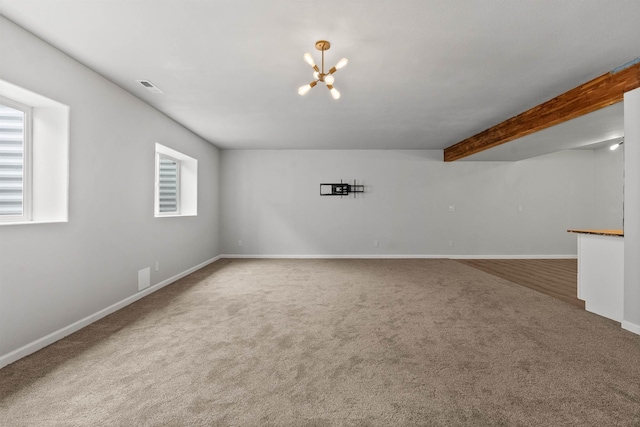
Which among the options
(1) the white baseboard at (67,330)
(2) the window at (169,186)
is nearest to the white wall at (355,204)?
(2) the window at (169,186)

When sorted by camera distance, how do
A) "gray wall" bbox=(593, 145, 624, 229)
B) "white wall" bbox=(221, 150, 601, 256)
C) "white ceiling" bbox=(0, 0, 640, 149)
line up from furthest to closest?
"white wall" bbox=(221, 150, 601, 256) < "gray wall" bbox=(593, 145, 624, 229) < "white ceiling" bbox=(0, 0, 640, 149)

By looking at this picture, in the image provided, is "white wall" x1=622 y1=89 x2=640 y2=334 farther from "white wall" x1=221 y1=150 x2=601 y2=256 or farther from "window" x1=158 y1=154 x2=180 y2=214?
"window" x1=158 y1=154 x2=180 y2=214

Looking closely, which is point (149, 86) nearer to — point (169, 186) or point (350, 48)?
point (350, 48)

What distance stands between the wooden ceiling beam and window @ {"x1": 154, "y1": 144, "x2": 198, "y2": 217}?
17.6 ft

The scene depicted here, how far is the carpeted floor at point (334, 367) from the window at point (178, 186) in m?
2.29

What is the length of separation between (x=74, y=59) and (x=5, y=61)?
2.25 ft

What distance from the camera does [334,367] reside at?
6.86ft

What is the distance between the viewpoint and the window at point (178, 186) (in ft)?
18.0

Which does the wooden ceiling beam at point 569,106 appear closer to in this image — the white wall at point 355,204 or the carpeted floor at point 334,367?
the white wall at point 355,204

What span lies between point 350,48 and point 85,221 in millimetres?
3002

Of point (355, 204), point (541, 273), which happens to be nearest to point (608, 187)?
point (541, 273)

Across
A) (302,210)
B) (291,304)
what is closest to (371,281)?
(291,304)

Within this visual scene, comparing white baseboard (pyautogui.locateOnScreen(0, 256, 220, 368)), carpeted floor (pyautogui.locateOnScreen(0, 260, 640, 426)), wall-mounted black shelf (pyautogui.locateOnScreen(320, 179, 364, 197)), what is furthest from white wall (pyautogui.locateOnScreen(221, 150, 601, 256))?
carpeted floor (pyautogui.locateOnScreen(0, 260, 640, 426))

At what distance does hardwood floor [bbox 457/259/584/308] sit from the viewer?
13.6 feet
